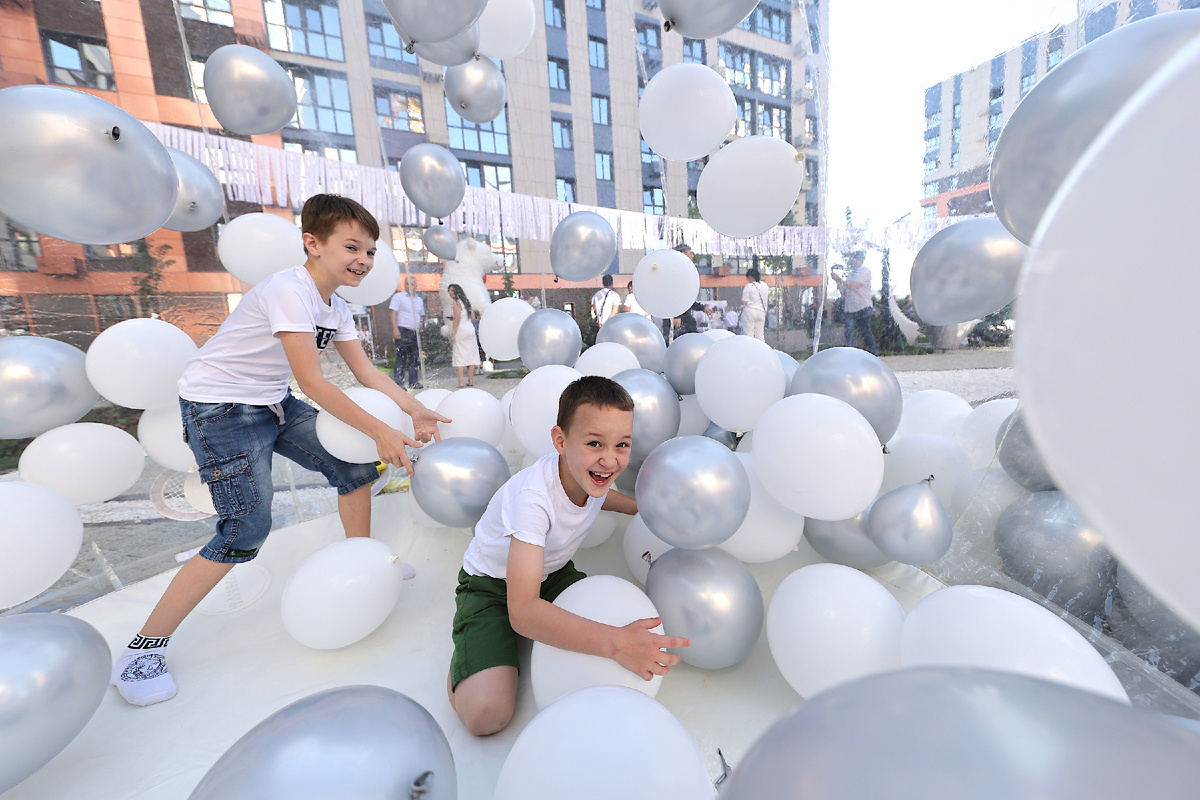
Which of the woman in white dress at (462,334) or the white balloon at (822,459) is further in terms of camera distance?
the woman in white dress at (462,334)

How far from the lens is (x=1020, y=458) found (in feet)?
4.58

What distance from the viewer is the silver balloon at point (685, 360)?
6.95 ft

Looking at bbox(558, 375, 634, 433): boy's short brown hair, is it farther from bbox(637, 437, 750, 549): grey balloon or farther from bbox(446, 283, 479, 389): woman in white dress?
bbox(446, 283, 479, 389): woman in white dress

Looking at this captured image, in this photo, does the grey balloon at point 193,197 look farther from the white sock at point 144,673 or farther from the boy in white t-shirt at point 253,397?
the white sock at point 144,673

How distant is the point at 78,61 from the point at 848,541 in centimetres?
732

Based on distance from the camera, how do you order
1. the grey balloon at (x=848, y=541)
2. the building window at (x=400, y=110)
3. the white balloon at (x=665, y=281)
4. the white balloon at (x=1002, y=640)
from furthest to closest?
the building window at (x=400, y=110) → the white balloon at (x=665, y=281) → the grey balloon at (x=848, y=541) → the white balloon at (x=1002, y=640)

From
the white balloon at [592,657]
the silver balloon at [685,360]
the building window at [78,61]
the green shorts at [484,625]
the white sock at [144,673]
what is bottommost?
the white sock at [144,673]

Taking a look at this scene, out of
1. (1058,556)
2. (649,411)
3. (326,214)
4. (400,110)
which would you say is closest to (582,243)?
(649,411)

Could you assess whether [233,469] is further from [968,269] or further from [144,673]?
[968,269]

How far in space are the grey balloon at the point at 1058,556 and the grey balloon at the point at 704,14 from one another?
1.70 meters

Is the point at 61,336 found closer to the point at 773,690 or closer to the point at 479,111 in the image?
the point at 479,111

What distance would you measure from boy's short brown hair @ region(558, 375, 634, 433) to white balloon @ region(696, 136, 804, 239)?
1.47m

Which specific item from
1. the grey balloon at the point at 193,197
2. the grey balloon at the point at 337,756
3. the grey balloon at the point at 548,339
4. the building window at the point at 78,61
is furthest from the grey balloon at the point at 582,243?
the building window at the point at 78,61

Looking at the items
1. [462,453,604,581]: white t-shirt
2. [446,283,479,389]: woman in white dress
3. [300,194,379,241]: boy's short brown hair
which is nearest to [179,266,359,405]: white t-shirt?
[300,194,379,241]: boy's short brown hair
